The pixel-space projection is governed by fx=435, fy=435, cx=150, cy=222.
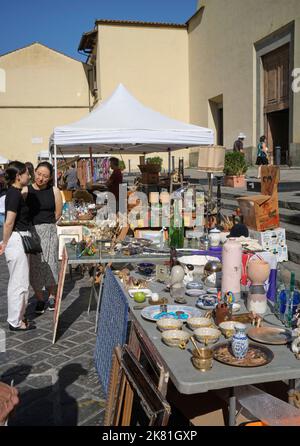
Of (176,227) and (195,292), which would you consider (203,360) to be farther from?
(176,227)

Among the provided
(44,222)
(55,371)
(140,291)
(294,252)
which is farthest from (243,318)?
(294,252)

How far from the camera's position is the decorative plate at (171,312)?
2.53 meters

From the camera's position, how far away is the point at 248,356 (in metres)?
2.05

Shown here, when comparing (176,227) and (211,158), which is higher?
(211,158)

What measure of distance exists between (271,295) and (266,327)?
554 mm

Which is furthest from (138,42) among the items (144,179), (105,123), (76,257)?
(76,257)

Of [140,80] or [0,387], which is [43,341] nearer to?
[0,387]

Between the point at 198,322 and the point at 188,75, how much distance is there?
26555mm

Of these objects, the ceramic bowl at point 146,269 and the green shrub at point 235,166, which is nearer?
the ceramic bowl at point 146,269

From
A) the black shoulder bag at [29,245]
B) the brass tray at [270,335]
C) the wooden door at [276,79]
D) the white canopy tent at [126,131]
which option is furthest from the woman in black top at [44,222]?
the wooden door at [276,79]

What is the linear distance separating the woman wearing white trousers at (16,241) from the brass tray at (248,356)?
2.64m

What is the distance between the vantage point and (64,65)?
3048cm

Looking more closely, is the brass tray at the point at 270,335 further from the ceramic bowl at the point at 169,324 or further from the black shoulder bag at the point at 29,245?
the black shoulder bag at the point at 29,245

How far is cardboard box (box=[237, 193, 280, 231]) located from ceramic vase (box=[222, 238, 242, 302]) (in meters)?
3.16
